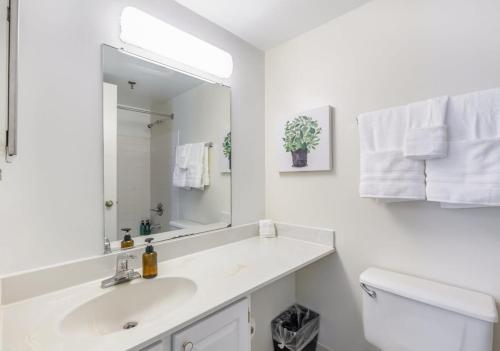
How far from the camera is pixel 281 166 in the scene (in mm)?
1729

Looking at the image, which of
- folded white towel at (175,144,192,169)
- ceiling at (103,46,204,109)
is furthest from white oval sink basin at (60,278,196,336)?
ceiling at (103,46,204,109)

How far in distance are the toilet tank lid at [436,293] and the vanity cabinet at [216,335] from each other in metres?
0.64

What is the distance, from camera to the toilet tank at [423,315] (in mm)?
931

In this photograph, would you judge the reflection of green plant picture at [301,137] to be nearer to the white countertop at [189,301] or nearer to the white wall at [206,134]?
the white wall at [206,134]

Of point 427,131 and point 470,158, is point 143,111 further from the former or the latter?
point 470,158

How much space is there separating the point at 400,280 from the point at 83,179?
4.93 feet

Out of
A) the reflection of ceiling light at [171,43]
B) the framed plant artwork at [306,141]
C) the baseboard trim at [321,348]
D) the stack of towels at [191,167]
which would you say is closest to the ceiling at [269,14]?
the reflection of ceiling light at [171,43]

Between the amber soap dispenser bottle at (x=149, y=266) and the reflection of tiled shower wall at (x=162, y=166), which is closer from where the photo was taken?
the amber soap dispenser bottle at (x=149, y=266)

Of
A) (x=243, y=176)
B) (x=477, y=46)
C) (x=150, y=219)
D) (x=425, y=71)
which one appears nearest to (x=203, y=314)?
(x=150, y=219)

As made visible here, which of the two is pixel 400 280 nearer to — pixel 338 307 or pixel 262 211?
pixel 338 307

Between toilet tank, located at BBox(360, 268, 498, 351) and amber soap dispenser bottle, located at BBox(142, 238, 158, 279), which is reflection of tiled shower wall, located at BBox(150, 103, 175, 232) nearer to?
amber soap dispenser bottle, located at BBox(142, 238, 158, 279)

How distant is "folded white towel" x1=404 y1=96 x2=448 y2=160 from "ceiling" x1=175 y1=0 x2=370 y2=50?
0.73 meters

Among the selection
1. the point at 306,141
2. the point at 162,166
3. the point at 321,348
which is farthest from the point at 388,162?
the point at 321,348

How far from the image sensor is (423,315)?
105 cm
